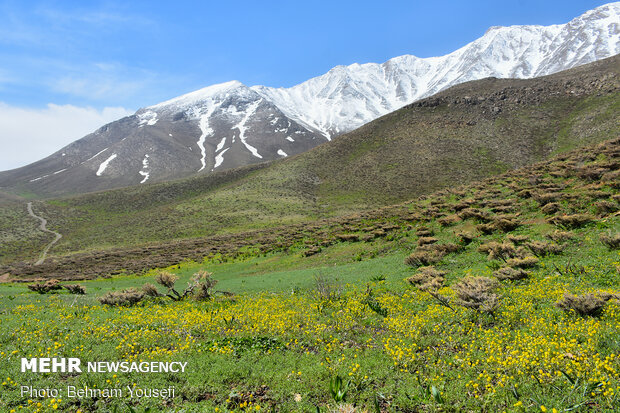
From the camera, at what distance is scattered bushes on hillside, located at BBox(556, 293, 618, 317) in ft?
29.3

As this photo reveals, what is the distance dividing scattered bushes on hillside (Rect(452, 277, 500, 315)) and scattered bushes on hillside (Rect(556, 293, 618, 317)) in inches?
76.1

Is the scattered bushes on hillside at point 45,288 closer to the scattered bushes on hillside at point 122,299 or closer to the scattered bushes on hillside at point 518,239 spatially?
the scattered bushes on hillside at point 122,299

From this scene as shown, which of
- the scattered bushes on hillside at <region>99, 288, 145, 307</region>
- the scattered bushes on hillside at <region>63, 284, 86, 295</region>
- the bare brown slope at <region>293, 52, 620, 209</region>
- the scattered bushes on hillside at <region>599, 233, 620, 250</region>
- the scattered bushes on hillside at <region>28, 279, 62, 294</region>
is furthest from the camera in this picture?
the bare brown slope at <region>293, 52, 620, 209</region>

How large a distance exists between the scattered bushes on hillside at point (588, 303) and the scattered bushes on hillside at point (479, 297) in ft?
6.34

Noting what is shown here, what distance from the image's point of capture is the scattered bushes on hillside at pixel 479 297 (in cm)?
1034

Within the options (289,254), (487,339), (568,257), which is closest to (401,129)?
(289,254)

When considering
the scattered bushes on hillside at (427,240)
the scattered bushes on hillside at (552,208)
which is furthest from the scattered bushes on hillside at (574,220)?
the scattered bushes on hillside at (427,240)

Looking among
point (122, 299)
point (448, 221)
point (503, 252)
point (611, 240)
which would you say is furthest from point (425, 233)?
point (122, 299)

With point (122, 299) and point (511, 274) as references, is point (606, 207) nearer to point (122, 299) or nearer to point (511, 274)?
point (511, 274)

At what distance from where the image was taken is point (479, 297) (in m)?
10.8

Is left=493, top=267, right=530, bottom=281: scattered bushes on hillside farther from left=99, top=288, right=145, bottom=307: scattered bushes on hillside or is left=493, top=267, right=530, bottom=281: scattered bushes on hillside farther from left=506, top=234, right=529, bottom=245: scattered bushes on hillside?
left=99, top=288, right=145, bottom=307: scattered bushes on hillside

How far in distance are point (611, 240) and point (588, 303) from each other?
7269 mm

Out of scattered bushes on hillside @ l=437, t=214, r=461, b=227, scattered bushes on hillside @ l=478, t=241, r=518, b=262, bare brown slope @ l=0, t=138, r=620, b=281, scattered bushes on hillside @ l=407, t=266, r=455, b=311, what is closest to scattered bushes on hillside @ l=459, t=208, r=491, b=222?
bare brown slope @ l=0, t=138, r=620, b=281

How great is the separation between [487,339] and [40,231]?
102120mm
